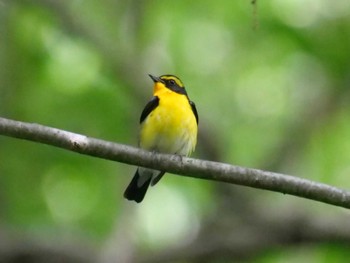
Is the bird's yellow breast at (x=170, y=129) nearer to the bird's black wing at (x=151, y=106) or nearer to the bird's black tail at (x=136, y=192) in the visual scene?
the bird's black wing at (x=151, y=106)

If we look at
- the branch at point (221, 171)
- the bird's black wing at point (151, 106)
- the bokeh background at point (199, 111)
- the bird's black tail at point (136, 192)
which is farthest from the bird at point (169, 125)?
the bokeh background at point (199, 111)

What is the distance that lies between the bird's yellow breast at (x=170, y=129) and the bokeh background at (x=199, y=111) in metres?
2.28

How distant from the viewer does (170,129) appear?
7.57 meters

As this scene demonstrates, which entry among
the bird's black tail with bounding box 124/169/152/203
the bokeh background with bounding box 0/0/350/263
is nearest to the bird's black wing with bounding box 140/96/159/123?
the bird's black tail with bounding box 124/169/152/203

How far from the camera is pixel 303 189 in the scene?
19.4 feet

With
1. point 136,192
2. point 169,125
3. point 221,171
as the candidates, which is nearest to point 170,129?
point 169,125

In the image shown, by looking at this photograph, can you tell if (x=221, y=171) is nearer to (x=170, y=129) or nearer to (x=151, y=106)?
(x=170, y=129)

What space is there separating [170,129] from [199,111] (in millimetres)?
3596

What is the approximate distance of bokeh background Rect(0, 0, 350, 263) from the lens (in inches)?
382

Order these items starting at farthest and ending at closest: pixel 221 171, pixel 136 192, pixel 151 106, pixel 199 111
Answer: pixel 199 111 → pixel 136 192 → pixel 151 106 → pixel 221 171

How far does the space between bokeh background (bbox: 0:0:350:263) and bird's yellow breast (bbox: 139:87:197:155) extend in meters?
2.28

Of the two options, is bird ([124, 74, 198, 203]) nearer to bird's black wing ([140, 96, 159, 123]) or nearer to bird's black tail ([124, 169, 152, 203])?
bird's black wing ([140, 96, 159, 123])

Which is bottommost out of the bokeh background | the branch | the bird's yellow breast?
the bokeh background

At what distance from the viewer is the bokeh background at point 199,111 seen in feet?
31.9
